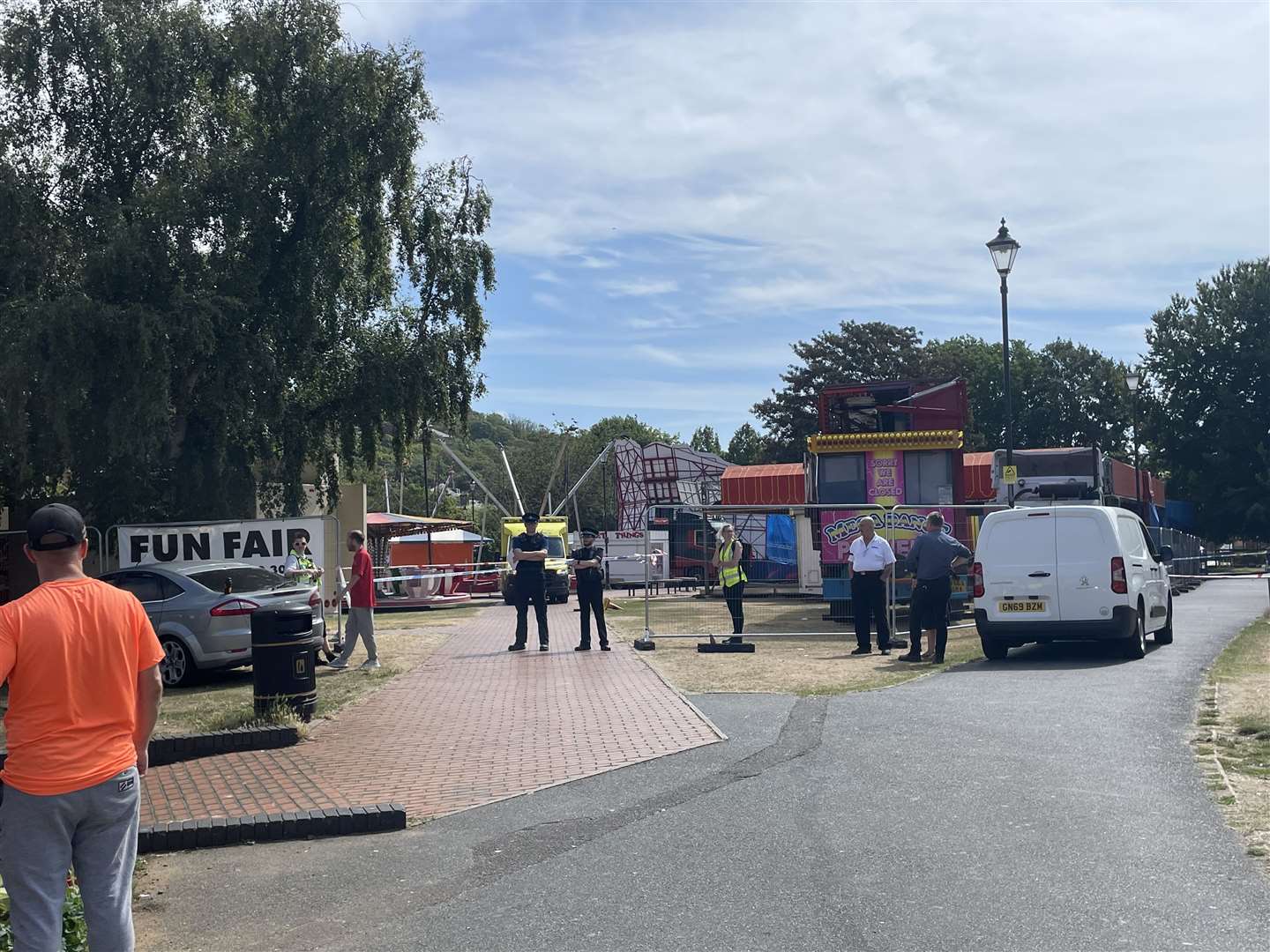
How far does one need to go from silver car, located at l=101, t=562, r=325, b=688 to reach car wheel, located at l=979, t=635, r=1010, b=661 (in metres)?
7.75

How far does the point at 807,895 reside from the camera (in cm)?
576

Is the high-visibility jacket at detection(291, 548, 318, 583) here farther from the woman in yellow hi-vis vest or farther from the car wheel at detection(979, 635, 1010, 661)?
the car wheel at detection(979, 635, 1010, 661)

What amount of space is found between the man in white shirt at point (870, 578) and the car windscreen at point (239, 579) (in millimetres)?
7068

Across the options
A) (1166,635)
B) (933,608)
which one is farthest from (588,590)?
(1166,635)

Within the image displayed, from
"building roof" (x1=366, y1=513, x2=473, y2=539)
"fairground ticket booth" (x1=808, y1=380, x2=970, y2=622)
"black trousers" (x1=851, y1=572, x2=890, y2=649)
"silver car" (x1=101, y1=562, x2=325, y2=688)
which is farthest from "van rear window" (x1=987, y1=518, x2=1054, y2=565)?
"building roof" (x1=366, y1=513, x2=473, y2=539)

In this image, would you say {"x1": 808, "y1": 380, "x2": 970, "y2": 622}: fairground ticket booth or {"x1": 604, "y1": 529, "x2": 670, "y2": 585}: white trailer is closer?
{"x1": 808, "y1": 380, "x2": 970, "y2": 622}: fairground ticket booth

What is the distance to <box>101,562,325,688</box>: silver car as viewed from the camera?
14586mm

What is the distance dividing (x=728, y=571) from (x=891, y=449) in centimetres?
747

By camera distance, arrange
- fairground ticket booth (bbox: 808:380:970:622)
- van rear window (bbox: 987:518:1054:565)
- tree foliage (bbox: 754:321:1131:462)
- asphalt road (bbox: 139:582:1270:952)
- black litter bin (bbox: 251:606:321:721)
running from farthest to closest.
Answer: tree foliage (bbox: 754:321:1131:462), fairground ticket booth (bbox: 808:380:970:622), van rear window (bbox: 987:518:1054:565), black litter bin (bbox: 251:606:321:721), asphalt road (bbox: 139:582:1270:952)

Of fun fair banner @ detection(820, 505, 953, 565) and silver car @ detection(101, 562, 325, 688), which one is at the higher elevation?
fun fair banner @ detection(820, 505, 953, 565)

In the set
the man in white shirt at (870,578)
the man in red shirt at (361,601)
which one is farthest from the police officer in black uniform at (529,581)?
the man in white shirt at (870,578)

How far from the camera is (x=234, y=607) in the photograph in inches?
580

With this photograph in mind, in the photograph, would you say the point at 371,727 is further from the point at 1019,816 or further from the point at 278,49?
the point at 278,49

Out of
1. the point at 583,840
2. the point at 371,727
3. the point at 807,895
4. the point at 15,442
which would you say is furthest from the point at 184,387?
the point at 807,895
